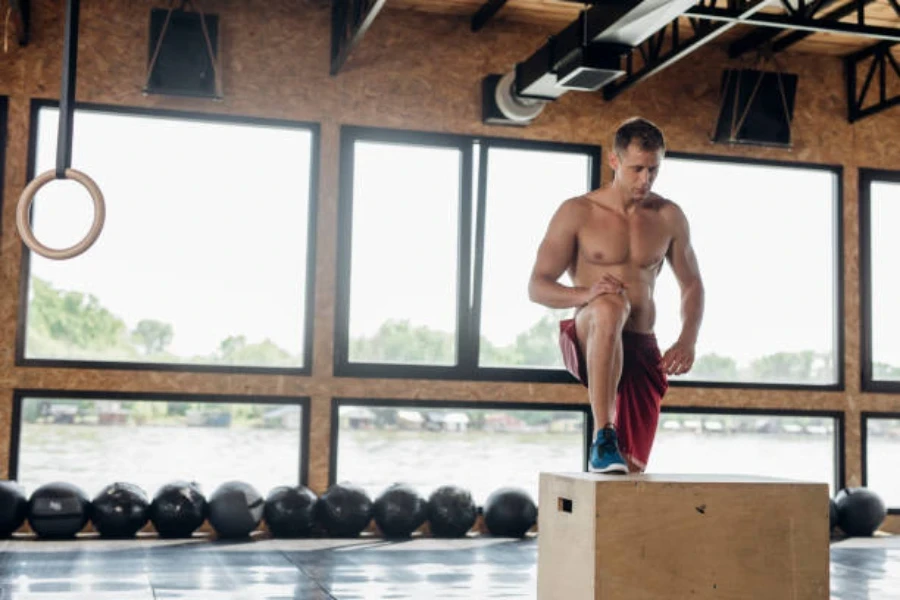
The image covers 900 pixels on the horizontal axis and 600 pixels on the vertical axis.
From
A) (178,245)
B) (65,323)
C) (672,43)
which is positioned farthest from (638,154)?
(65,323)

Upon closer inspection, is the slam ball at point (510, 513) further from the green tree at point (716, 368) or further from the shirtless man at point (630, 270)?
the shirtless man at point (630, 270)

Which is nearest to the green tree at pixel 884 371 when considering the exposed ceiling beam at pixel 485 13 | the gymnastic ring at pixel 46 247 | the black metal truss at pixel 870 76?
the black metal truss at pixel 870 76

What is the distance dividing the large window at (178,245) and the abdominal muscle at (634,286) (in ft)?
11.9

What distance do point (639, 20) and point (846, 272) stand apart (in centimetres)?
328

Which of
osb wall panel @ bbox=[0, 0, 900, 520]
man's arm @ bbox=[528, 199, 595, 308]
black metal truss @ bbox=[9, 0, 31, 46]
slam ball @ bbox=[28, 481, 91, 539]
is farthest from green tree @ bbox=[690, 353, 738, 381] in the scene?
black metal truss @ bbox=[9, 0, 31, 46]

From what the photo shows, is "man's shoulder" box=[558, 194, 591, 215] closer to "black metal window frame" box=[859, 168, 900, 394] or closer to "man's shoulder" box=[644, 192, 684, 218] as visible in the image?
"man's shoulder" box=[644, 192, 684, 218]

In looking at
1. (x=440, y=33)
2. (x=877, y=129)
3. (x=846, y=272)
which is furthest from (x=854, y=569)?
(x=440, y=33)

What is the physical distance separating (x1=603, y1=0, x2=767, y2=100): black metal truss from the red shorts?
99.9 inches

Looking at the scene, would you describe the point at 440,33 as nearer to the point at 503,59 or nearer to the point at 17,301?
the point at 503,59

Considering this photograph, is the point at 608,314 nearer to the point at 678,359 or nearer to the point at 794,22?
the point at 678,359

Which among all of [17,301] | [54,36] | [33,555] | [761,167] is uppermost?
[54,36]

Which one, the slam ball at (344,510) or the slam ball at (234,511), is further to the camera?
the slam ball at (344,510)

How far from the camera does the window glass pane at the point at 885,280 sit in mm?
Result: 7570

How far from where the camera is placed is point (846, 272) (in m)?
7.47
